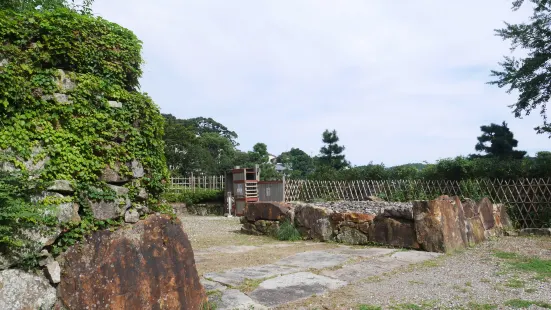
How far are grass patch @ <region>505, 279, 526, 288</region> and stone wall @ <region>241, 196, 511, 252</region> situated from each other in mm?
2052

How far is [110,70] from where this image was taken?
11.7 feet

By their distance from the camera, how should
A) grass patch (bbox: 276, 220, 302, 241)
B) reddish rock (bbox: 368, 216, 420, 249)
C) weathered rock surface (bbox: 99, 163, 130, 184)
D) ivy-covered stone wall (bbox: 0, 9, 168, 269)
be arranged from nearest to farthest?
ivy-covered stone wall (bbox: 0, 9, 168, 269), weathered rock surface (bbox: 99, 163, 130, 184), reddish rock (bbox: 368, 216, 420, 249), grass patch (bbox: 276, 220, 302, 241)

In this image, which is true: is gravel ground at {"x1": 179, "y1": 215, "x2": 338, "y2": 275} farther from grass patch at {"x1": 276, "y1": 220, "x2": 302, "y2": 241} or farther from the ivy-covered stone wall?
the ivy-covered stone wall

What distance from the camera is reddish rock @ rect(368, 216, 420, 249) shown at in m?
7.35

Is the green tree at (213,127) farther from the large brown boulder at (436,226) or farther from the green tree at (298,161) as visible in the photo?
the large brown boulder at (436,226)

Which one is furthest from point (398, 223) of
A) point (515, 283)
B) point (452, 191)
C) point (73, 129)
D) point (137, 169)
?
point (452, 191)

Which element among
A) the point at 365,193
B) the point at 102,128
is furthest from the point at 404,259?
the point at 365,193

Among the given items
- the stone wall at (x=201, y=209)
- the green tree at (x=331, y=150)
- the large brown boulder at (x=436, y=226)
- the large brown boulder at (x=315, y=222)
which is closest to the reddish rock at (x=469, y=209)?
the large brown boulder at (x=436, y=226)

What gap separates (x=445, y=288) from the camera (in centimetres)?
462

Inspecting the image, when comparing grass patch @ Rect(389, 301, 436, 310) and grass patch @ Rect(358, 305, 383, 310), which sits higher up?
grass patch @ Rect(358, 305, 383, 310)

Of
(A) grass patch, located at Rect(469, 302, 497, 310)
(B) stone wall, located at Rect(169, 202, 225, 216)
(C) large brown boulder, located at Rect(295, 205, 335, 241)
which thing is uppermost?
(B) stone wall, located at Rect(169, 202, 225, 216)

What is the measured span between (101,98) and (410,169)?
13.4 m

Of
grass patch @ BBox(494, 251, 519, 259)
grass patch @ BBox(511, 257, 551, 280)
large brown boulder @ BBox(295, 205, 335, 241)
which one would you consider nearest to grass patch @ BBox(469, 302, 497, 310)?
grass patch @ BBox(511, 257, 551, 280)

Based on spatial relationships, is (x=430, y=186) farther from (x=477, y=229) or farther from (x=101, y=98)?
(x=101, y=98)
